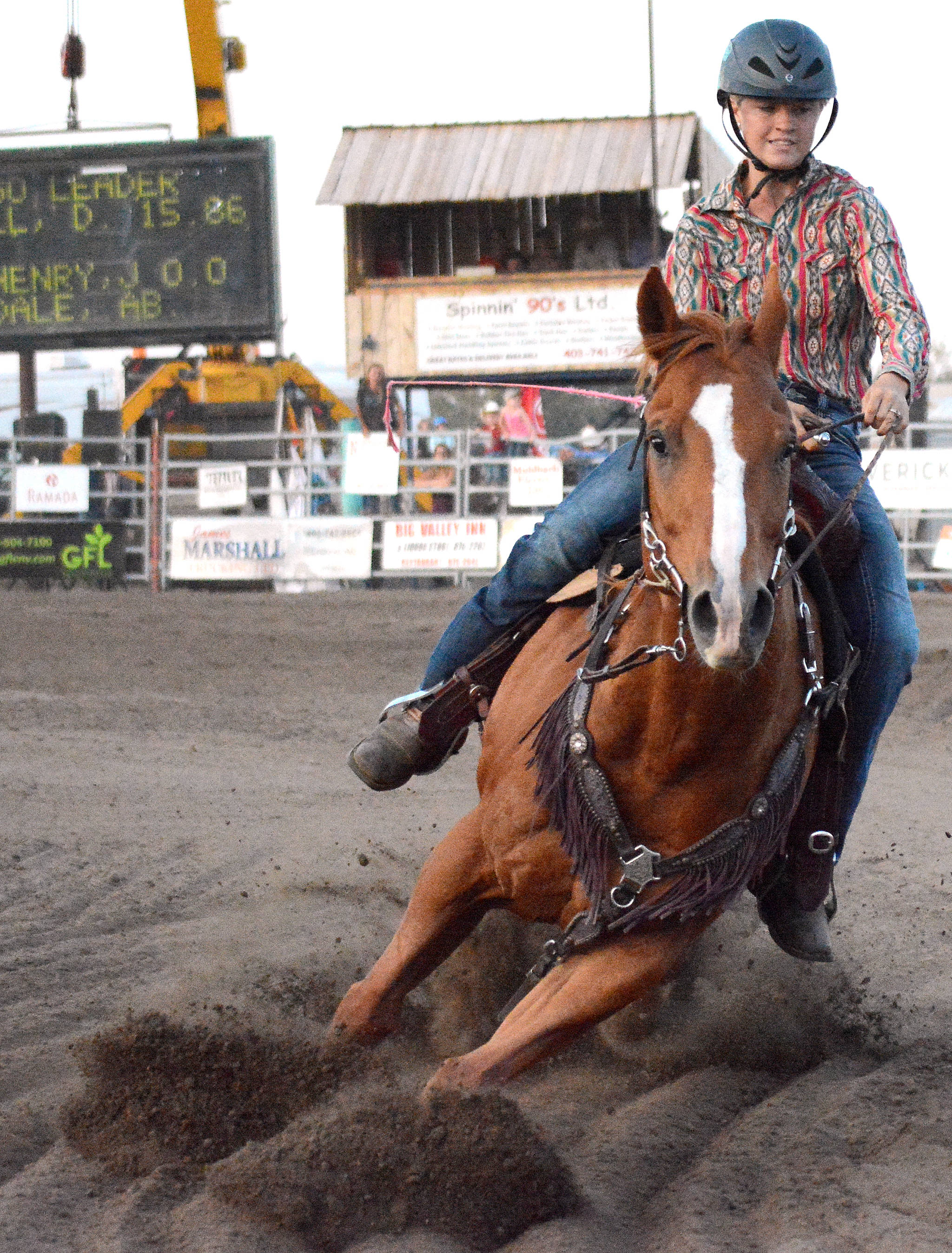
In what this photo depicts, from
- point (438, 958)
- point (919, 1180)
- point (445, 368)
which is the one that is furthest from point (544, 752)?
point (445, 368)

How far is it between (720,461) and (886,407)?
25.4 inches

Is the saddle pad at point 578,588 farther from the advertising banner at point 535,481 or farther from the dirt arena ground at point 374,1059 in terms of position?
the advertising banner at point 535,481

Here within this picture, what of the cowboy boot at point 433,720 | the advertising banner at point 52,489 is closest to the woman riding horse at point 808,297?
the cowboy boot at point 433,720

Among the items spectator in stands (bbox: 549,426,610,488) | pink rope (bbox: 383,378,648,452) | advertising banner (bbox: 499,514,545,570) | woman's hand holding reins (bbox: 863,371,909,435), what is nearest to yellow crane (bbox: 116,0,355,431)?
spectator in stands (bbox: 549,426,610,488)

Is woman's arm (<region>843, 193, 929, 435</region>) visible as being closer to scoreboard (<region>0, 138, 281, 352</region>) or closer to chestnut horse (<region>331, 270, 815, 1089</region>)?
chestnut horse (<region>331, 270, 815, 1089</region>)

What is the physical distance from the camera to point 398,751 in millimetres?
3799

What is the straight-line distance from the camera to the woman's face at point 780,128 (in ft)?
10.7

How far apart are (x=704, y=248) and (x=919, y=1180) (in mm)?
2030

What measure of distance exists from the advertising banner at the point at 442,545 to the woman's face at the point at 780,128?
11.0 m

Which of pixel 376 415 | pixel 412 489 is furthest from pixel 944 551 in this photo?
pixel 376 415

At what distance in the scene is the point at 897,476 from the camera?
13.6 metres

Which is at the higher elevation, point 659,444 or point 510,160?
point 510,160

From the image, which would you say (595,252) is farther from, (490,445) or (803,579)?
(803,579)

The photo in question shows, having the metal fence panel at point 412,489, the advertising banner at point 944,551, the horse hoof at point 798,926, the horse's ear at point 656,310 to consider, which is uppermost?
the horse's ear at point 656,310
